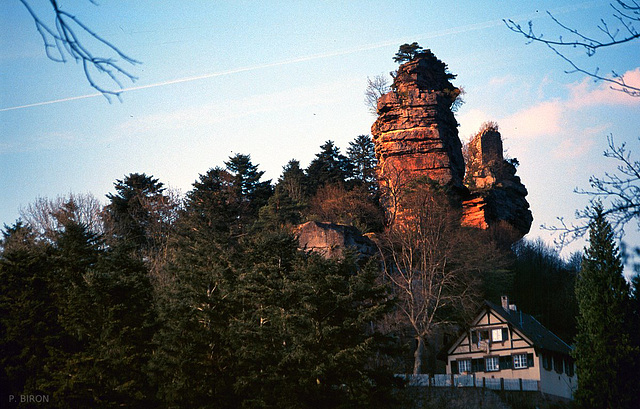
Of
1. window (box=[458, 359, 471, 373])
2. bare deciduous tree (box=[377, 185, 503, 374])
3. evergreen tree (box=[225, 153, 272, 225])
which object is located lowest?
window (box=[458, 359, 471, 373])

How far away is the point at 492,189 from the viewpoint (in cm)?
5916

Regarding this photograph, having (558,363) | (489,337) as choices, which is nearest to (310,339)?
(489,337)

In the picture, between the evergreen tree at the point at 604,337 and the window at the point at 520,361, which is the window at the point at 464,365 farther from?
the evergreen tree at the point at 604,337

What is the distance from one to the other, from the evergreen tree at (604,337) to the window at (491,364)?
874 centimetres

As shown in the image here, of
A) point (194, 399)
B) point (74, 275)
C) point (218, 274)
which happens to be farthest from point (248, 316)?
point (74, 275)

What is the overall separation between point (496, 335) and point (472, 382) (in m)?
5.49

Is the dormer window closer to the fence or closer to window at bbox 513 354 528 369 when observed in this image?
window at bbox 513 354 528 369

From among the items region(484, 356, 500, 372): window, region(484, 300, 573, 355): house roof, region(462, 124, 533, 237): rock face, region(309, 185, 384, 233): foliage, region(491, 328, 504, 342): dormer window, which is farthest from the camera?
region(462, 124, 533, 237): rock face

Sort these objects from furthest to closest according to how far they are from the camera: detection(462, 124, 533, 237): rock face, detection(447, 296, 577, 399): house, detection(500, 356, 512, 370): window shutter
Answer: detection(462, 124, 533, 237): rock face
detection(500, 356, 512, 370): window shutter
detection(447, 296, 577, 399): house

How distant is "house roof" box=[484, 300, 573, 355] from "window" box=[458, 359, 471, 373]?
357cm

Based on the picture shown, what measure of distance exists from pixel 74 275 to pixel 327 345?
1384cm

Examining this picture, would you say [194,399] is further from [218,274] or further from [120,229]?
[120,229]

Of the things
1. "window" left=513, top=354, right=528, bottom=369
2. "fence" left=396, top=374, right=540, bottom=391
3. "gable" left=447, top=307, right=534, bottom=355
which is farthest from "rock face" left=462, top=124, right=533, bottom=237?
"fence" left=396, top=374, right=540, bottom=391

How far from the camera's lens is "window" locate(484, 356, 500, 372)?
38312 mm
